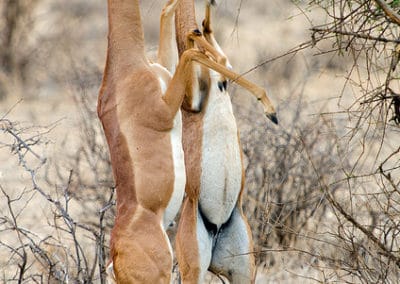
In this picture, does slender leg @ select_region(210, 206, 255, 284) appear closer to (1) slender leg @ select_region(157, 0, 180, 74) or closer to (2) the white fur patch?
(2) the white fur patch

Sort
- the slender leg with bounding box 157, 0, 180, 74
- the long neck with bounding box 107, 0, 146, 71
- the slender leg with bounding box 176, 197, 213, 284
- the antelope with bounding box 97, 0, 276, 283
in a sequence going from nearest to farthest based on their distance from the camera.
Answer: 1. the antelope with bounding box 97, 0, 276, 283
2. the long neck with bounding box 107, 0, 146, 71
3. the slender leg with bounding box 157, 0, 180, 74
4. the slender leg with bounding box 176, 197, 213, 284

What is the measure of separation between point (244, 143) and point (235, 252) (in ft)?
7.84

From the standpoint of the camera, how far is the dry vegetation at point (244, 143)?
19.2ft

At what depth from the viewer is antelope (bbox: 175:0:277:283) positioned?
5.59 m

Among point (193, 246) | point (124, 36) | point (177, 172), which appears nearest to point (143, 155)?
point (177, 172)

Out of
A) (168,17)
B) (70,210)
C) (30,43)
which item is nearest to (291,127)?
(70,210)

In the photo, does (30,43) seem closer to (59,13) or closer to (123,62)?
(59,13)

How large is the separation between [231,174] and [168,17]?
886 millimetres

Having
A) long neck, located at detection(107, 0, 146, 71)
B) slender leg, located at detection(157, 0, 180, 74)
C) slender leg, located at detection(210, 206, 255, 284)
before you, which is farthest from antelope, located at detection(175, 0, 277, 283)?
long neck, located at detection(107, 0, 146, 71)

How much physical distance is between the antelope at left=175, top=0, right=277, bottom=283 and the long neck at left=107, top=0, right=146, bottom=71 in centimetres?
40

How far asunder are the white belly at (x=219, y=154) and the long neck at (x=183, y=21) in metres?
0.34

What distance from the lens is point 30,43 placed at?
15.3 meters

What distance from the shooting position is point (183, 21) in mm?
5785

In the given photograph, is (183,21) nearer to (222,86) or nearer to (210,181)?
(222,86)
